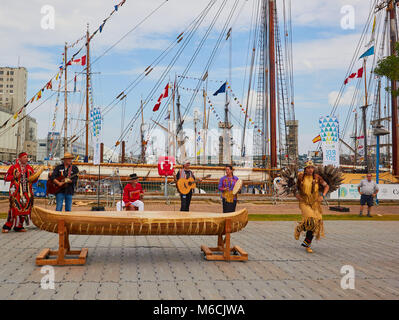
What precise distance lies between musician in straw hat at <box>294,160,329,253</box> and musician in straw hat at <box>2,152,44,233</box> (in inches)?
215

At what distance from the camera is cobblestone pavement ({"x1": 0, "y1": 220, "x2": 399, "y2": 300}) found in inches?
149

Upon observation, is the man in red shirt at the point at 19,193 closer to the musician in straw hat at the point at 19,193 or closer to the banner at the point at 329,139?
the musician in straw hat at the point at 19,193

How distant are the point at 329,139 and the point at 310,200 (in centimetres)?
940

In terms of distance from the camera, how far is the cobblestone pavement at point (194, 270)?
3.79 meters

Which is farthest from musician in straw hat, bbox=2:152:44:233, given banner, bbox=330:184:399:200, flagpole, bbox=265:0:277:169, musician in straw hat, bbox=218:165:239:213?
banner, bbox=330:184:399:200

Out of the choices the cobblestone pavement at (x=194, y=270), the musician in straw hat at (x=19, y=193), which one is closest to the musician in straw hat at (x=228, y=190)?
the cobblestone pavement at (x=194, y=270)

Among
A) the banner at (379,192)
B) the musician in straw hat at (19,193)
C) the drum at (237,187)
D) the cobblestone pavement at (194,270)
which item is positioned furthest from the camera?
the banner at (379,192)

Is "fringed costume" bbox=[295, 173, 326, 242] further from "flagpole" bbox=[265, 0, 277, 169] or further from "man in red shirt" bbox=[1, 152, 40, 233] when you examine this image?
"flagpole" bbox=[265, 0, 277, 169]

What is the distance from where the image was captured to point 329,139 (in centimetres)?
1521

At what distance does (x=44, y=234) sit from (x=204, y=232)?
4.26 meters

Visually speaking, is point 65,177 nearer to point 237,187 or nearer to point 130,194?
point 130,194

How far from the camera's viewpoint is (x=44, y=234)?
25.7ft
